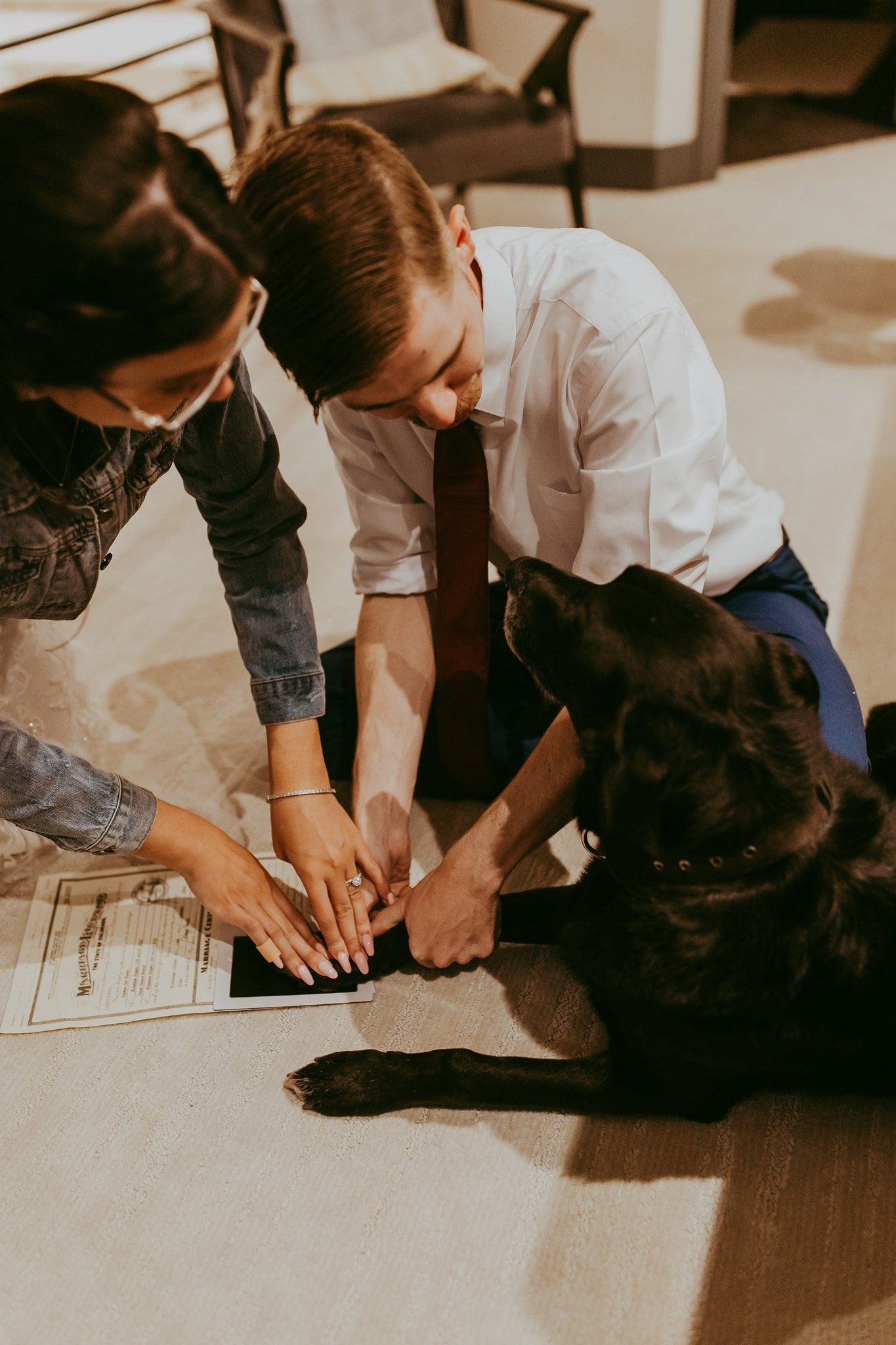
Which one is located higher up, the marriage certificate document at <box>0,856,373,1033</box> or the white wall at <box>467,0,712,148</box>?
the white wall at <box>467,0,712,148</box>

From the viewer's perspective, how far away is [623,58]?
3777 mm

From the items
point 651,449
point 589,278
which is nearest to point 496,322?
point 589,278

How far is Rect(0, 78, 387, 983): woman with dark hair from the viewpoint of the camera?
0.72 metres

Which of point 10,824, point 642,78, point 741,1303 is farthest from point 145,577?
point 642,78

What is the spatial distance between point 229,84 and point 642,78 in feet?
5.13

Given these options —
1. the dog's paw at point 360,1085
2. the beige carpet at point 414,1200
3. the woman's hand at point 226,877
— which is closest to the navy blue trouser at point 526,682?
the beige carpet at point 414,1200

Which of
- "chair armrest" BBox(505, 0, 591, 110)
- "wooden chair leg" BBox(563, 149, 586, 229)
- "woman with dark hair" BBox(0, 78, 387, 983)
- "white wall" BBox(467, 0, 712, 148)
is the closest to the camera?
"woman with dark hair" BBox(0, 78, 387, 983)

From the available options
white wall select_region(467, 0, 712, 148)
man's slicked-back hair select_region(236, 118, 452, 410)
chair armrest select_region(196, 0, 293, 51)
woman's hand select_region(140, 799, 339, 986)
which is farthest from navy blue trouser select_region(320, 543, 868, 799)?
white wall select_region(467, 0, 712, 148)

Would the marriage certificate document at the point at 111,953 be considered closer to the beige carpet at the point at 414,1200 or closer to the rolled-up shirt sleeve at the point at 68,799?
the beige carpet at the point at 414,1200

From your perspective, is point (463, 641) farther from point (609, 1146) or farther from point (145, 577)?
point (145, 577)

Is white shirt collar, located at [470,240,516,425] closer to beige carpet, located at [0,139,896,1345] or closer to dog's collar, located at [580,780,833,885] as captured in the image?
dog's collar, located at [580,780,833,885]

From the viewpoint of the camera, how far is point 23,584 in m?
1.18

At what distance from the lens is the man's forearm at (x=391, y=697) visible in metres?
1.48

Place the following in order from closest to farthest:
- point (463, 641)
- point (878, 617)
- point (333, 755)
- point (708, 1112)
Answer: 1. point (708, 1112)
2. point (463, 641)
3. point (333, 755)
4. point (878, 617)
